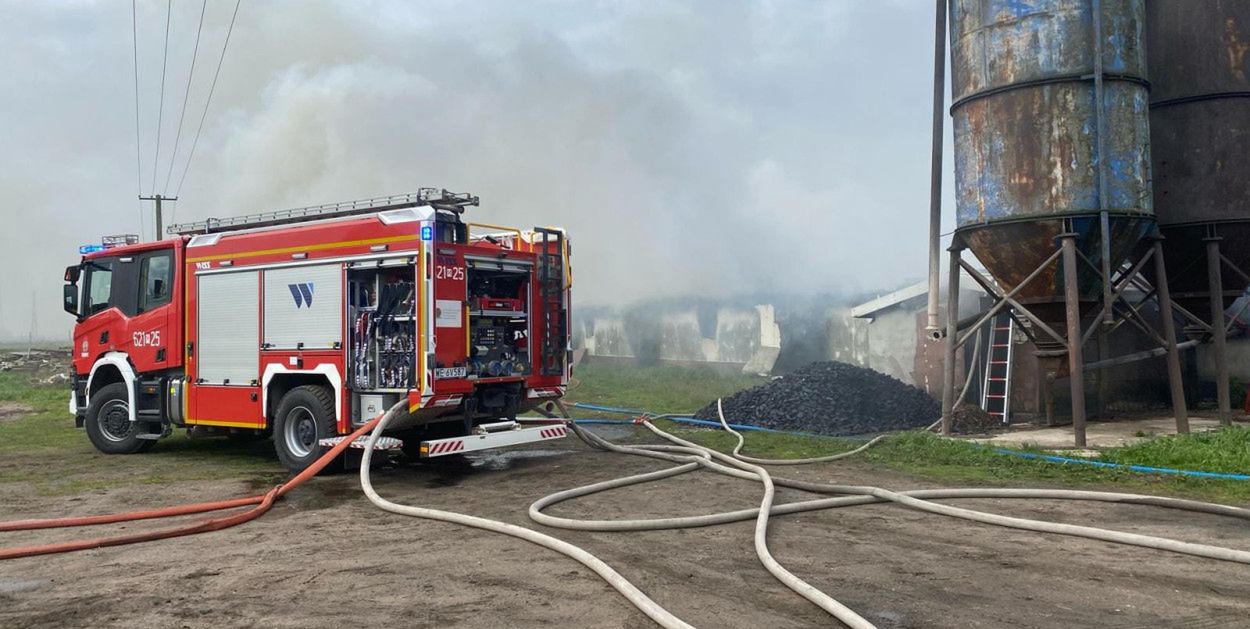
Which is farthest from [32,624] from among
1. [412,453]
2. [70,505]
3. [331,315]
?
[412,453]

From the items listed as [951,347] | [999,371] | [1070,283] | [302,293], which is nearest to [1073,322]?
[1070,283]

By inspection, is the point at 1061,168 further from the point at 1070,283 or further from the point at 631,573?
the point at 631,573

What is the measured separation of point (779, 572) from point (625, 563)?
1.08m

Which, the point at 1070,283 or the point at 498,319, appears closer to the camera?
the point at 498,319

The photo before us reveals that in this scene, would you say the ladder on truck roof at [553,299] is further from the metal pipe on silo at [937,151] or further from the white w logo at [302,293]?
the metal pipe on silo at [937,151]

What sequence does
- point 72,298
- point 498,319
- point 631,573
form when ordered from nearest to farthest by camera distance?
point 631,573, point 498,319, point 72,298

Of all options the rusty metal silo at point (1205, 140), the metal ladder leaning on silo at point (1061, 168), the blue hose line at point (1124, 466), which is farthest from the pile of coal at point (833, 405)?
the rusty metal silo at point (1205, 140)

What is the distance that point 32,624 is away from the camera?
15.7ft

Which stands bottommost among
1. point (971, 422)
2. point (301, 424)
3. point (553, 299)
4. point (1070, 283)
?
point (971, 422)

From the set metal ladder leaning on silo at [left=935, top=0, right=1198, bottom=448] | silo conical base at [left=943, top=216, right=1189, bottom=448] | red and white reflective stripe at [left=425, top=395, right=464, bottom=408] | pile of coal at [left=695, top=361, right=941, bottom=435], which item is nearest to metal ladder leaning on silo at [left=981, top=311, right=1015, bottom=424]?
pile of coal at [left=695, top=361, right=941, bottom=435]

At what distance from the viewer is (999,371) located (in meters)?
15.8

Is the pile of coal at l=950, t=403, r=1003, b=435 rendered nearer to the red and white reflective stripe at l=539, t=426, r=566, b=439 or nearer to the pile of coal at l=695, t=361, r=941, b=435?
the pile of coal at l=695, t=361, r=941, b=435

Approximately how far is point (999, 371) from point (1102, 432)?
121 inches

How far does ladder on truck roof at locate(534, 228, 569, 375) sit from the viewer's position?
10258mm
